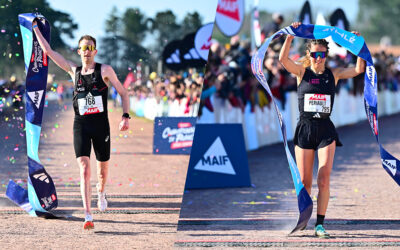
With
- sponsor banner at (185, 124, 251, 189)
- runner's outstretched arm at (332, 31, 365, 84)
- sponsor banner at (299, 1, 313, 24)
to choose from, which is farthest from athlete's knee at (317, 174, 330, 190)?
sponsor banner at (299, 1, 313, 24)

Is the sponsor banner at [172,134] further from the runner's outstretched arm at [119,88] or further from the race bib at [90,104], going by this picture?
the race bib at [90,104]

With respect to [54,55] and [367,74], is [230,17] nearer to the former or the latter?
[367,74]

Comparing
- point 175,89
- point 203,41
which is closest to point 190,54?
point 203,41

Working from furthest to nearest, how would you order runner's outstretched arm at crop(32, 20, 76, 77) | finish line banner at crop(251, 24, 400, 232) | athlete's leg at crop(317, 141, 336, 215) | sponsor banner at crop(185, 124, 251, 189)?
sponsor banner at crop(185, 124, 251, 189)
athlete's leg at crop(317, 141, 336, 215)
finish line banner at crop(251, 24, 400, 232)
runner's outstretched arm at crop(32, 20, 76, 77)

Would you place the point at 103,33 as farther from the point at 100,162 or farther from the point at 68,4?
the point at 100,162

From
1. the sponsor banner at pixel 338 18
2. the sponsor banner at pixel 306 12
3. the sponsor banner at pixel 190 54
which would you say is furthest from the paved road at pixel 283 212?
the sponsor banner at pixel 338 18

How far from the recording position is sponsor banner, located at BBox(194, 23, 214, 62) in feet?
21.2

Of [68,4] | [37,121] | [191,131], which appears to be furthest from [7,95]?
[191,131]

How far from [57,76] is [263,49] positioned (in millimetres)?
1986

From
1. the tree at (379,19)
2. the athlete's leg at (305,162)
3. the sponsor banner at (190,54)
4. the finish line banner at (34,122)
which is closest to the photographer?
the finish line banner at (34,122)

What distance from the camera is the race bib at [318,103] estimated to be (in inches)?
241

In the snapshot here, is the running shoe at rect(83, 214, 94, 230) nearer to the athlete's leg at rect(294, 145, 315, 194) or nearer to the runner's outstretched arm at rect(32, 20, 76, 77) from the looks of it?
the runner's outstretched arm at rect(32, 20, 76, 77)

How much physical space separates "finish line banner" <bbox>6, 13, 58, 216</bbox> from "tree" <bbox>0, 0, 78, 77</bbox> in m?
Result: 0.07

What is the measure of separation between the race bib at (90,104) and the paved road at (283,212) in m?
1.31
